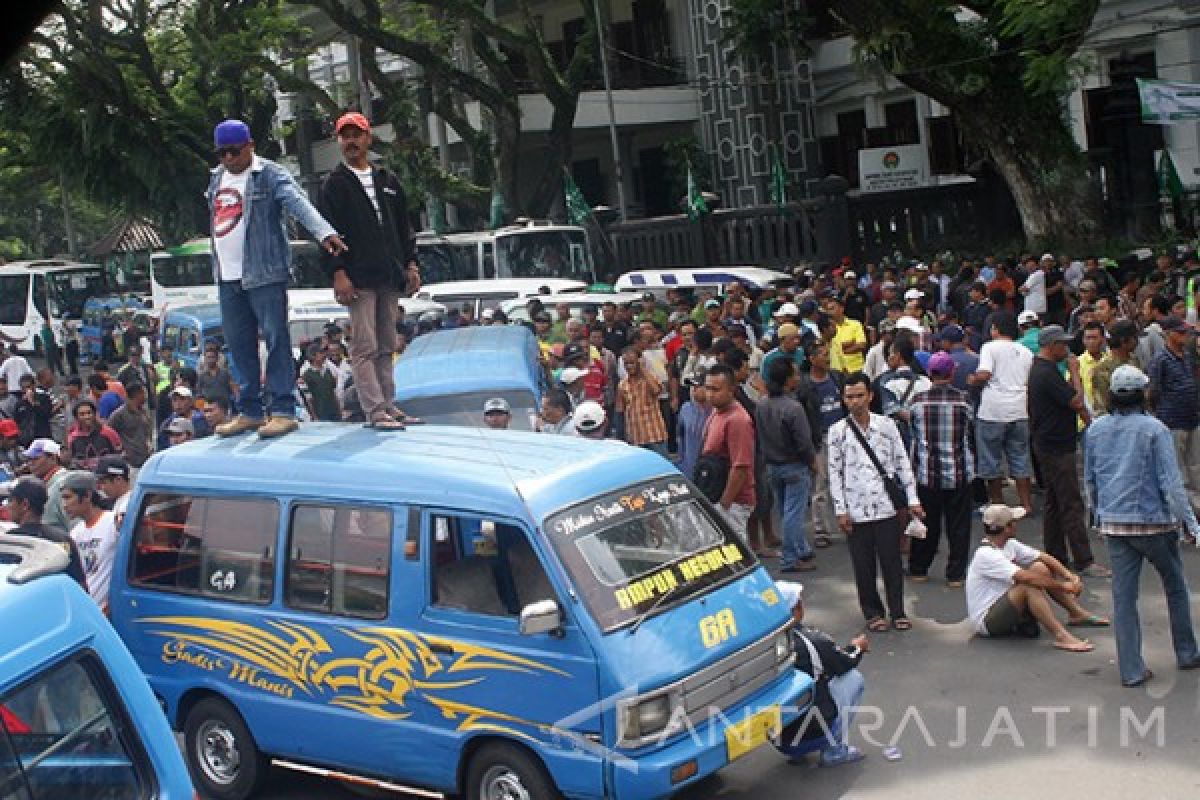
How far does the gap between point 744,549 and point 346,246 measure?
2.97 metres

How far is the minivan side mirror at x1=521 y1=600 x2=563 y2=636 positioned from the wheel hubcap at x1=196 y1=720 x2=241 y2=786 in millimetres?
2253

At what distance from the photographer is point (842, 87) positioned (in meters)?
35.2

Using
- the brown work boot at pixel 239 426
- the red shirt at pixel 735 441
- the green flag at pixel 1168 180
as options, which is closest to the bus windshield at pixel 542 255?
the green flag at pixel 1168 180

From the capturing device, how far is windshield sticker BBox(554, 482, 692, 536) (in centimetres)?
737

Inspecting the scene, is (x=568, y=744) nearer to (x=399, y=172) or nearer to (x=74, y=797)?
(x=74, y=797)

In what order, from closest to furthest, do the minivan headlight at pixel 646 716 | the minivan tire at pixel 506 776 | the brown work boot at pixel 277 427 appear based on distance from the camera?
the minivan headlight at pixel 646 716 → the minivan tire at pixel 506 776 → the brown work boot at pixel 277 427

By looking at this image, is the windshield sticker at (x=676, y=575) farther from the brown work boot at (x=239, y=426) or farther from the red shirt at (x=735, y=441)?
the red shirt at (x=735, y=441)

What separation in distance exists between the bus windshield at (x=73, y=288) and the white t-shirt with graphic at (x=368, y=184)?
36139mm

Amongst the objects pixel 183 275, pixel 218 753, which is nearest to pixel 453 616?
pixel 218 753

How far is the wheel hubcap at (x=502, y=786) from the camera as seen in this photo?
23.6 ft

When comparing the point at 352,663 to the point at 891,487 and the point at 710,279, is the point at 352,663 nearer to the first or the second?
the point at 891,487

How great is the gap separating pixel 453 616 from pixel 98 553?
288cm

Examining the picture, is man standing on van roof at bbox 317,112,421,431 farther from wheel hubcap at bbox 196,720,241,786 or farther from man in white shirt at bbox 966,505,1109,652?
man in white shirt at bbox 966,505,1109,652

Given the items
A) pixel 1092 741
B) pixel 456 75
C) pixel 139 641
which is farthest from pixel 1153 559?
pixel 456 75
